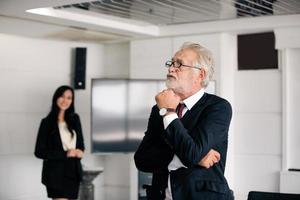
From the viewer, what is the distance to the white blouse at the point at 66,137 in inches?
217

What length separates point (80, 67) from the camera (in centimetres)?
685

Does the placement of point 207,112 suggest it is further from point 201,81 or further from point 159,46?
point 159,46

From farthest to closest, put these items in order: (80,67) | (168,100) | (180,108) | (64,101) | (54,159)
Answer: (80,67) < (64,101) < (54,159) < (180,108) < (168,100)

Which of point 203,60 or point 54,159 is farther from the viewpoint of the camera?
point 54,159

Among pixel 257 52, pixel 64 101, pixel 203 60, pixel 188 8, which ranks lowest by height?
pixel 64 101

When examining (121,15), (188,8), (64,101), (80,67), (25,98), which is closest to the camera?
(188,8)

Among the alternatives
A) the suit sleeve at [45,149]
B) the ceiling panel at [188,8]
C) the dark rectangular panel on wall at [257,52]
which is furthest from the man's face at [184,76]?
the dark rectangular panel on wall at [257,52]

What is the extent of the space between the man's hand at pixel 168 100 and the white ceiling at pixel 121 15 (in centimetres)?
262

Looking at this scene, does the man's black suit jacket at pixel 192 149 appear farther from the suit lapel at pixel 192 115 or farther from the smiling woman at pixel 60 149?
the smiling woman at pixel 60 149

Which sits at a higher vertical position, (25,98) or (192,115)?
(25,98)

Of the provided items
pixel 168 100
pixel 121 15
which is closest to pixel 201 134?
pixel 168 100

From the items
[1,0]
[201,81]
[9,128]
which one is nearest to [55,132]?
[9,128]

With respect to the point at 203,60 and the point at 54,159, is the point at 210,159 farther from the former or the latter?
the point at 54,159

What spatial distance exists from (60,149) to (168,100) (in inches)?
133
